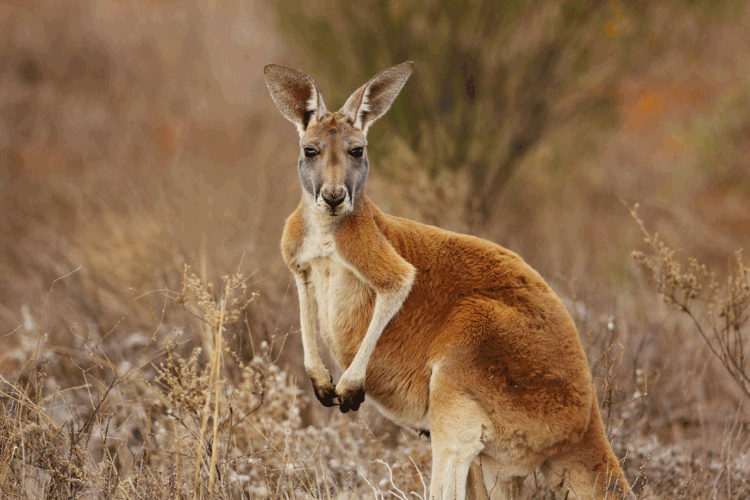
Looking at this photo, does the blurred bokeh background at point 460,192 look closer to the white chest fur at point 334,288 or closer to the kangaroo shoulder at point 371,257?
the white chest fur at point 334,288

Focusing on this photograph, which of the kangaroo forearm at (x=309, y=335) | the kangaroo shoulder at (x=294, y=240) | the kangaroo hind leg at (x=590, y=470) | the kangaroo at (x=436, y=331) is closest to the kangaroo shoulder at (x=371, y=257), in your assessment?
the kangaroo at (x=436, y=331)

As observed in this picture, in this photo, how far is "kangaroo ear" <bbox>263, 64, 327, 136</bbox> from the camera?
3143 millimetres

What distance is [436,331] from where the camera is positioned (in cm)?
313

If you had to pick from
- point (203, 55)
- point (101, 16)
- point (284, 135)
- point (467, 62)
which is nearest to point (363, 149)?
point (467, 62)

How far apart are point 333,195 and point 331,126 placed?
17.8 inches

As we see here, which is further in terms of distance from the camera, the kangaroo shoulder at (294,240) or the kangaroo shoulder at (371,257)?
the kangaroo shoulder at (294,240)

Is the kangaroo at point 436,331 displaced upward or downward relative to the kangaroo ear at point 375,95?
downward

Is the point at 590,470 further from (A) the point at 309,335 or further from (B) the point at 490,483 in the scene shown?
(A) the point at 309,335

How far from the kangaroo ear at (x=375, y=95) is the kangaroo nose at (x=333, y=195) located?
491 millimetres

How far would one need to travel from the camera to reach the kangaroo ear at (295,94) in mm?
3143

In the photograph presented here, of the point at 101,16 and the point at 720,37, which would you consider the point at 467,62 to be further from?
the point at 101,16

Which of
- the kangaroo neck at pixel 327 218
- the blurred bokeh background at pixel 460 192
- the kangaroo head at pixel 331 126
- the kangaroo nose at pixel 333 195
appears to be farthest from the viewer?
the blurred bokeh background at pixel 460 192

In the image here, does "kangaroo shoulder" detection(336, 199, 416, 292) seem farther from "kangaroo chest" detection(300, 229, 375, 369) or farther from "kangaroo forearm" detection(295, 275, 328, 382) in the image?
"kangaroo forearm" detection(295, 275, 328, 382)

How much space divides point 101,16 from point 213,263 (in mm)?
18162
